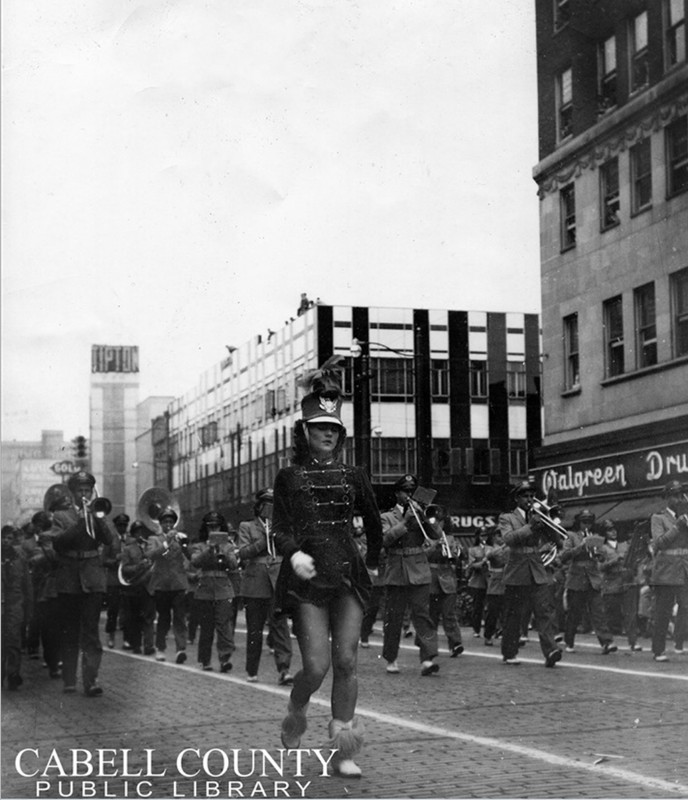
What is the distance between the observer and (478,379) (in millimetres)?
14102

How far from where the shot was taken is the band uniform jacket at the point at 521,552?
568 inches

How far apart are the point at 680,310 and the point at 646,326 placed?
156 cm

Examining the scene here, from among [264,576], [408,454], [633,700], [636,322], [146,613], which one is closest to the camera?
[633,700]

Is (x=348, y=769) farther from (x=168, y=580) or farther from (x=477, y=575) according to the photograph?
(x=477, y=575)

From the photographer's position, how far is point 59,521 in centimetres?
1265

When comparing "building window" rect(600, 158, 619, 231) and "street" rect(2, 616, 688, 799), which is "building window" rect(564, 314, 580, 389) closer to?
"building window" rect(600, 158, 619, 231)

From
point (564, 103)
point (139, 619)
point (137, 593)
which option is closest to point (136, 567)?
point (137, 593)

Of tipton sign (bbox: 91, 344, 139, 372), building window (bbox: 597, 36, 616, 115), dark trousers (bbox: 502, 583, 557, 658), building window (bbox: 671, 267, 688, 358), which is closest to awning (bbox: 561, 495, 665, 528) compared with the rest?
building window (bbox: 671, 267, 688, 358)

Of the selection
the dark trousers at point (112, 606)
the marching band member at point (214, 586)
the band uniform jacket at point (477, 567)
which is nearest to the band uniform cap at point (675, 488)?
the marching band member at point (214, 586)

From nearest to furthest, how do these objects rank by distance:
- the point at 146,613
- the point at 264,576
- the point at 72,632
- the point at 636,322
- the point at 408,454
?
the point at 408,454
the point at 72,632
the point at 264,576
the point at 636,322
the point at 146,613

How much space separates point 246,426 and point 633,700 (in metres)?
5.44

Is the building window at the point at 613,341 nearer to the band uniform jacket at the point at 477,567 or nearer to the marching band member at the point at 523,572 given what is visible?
the marching band member at the point at 523,572

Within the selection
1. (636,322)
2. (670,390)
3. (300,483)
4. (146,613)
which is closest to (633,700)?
(300,483)

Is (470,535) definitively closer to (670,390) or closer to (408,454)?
(670,390)
